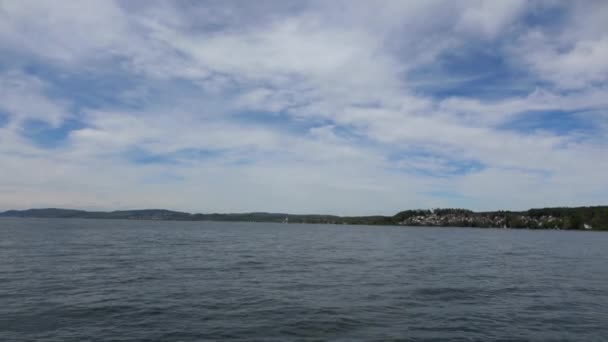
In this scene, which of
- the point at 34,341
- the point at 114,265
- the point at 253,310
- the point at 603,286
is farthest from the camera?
the point at 114,265

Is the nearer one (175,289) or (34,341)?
(34,341)

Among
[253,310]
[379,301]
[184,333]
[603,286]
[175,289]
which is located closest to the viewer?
[184,333]

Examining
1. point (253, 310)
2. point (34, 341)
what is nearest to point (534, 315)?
point (253, 310)

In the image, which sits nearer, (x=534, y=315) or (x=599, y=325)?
(x=599, y=325)

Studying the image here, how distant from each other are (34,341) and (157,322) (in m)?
5.71

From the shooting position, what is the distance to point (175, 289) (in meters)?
31.5

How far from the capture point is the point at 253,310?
81.7 ft

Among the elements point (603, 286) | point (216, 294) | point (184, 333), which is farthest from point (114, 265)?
point (603, 286)

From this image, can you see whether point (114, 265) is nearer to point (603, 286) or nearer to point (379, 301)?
point (379, 301)

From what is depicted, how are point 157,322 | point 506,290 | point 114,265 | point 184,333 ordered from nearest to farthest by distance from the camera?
point 184,333
point 157,322
point 506,290
point 114,265

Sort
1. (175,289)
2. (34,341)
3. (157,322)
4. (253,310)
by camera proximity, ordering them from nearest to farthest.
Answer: (34,341) < (157,322) < (253,310) < (175,289)

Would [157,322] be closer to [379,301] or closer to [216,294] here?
[216,294]

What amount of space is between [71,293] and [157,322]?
11129 millimetres

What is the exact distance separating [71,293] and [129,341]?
13.4 meters
